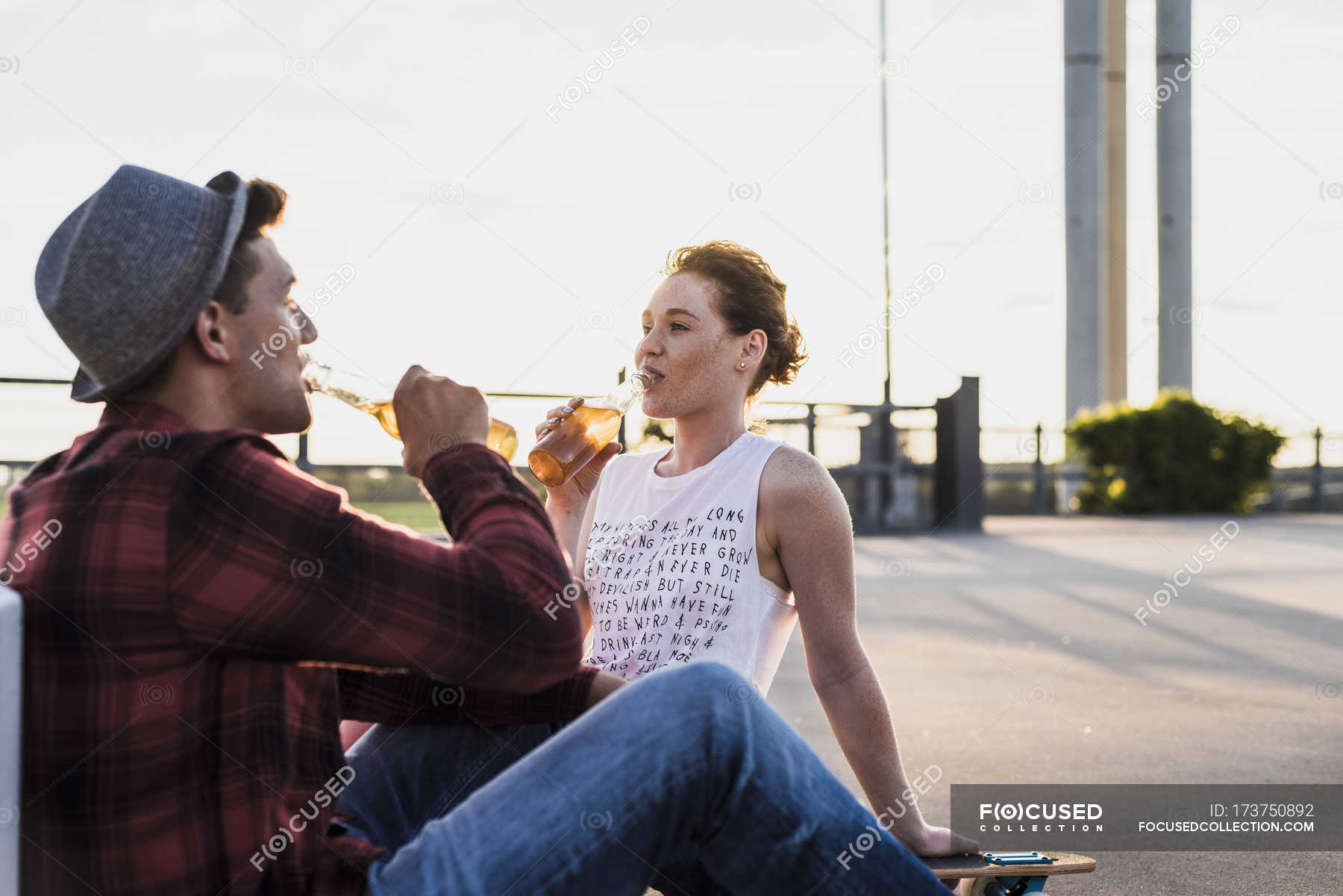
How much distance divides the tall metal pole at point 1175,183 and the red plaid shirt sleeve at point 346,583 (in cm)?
2140

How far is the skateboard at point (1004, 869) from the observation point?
82.9 inches

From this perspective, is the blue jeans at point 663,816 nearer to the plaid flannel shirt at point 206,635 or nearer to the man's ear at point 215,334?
the plaid flannel shirt at point 206,635

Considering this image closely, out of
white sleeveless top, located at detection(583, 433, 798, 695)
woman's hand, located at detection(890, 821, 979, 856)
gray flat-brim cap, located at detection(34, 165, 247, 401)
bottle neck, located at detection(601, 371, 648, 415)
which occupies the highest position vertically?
gray flat-brim cap, located at detection(34, 165, 247, 401)

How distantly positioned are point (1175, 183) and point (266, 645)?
22.0 metres

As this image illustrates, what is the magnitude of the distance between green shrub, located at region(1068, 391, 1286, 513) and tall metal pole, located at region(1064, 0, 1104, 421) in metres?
2.10

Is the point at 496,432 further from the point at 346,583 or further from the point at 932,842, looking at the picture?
the point at 932,842

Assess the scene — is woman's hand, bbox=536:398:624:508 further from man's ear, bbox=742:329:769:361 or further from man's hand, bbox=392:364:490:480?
man's hand, bbox=392:364:490:480

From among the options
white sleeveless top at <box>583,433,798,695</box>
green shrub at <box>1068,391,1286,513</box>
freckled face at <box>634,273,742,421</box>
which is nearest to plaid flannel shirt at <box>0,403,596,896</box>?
white sleeveless top at <box>583,433,798,695</box>

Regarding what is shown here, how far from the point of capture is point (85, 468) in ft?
4.65

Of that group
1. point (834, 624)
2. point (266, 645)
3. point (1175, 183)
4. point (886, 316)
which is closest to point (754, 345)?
point (834, 624)

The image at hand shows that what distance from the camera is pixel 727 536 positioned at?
2.37 metres

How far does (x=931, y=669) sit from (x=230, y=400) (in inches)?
192

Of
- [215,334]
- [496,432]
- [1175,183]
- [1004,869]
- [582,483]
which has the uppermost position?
[1175,183]

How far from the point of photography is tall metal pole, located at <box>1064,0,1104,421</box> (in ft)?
65.5
